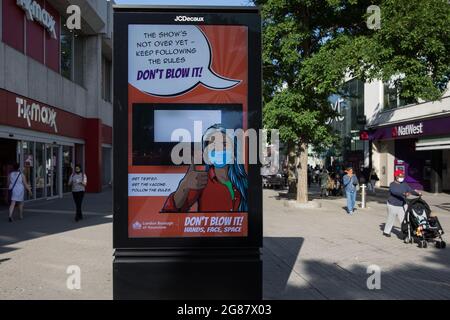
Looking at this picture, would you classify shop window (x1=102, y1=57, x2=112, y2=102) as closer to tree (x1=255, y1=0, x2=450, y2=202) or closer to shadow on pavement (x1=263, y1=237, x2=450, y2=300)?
tree (x1=255, y1=0, x2=450, y2=202)

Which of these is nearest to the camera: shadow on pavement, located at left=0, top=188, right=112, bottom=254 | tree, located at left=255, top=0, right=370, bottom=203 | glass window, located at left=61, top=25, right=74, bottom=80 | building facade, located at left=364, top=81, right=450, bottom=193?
shadow on pavement, located at left=0, top=188, right=112, bottom=254

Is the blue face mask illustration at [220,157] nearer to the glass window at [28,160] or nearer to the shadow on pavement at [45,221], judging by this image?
the shadow on pavement at [45,221]

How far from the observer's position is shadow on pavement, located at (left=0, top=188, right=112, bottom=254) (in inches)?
448

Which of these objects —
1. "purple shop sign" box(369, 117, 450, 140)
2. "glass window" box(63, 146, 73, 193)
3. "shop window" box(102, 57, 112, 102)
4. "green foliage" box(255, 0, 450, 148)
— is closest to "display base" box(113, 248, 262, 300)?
"green foliage" box(255, 0, 450, 148)

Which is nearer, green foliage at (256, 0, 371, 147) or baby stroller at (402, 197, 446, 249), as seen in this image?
baby stroller at (402, 197, 446, 249)

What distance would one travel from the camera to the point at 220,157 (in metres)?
5.17

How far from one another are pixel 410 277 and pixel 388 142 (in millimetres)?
28281

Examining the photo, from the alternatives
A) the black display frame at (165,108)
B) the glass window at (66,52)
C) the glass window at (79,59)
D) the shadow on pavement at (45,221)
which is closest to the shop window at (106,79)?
the glass window at (79,59)

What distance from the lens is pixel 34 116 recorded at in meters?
19.6

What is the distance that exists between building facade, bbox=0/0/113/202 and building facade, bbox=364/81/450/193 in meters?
14.8

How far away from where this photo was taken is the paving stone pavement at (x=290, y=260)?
6711mm

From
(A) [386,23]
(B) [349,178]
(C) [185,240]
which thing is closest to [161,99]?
(C) [185,240]

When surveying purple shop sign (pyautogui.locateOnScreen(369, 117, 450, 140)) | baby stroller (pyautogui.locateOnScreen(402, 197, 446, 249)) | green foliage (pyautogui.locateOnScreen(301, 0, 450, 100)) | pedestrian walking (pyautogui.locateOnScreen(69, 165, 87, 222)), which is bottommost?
baby stroller (pyautogui.locateOnScreen(402, 197, 446, 249))
